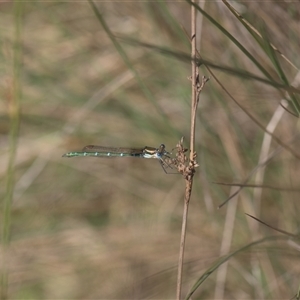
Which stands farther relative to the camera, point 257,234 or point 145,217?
point 145,217

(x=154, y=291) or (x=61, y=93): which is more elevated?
(x=61, y=93)

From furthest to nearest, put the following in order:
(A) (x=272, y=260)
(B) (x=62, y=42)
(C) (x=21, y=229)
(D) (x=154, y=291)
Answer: (B) (x=62, y=42) → (C) (x=21, y=229) → (D) (x=154, y=291) → (A) (x=272, y=260)

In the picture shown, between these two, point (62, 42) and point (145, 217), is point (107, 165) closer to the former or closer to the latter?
point (145, 217)

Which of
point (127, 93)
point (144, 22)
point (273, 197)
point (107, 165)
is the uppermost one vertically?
point (144, 22)

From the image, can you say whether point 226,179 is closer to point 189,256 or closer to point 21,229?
point 189,256

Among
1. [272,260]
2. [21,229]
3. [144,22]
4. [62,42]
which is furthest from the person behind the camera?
[62,42]

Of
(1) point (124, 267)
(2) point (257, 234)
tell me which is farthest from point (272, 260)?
(1) point (124, 267)
